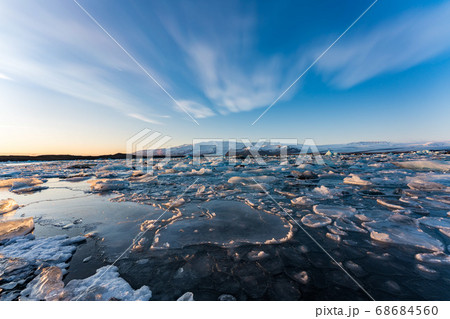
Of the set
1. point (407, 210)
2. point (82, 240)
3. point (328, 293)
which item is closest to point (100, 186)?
point (82, 240)

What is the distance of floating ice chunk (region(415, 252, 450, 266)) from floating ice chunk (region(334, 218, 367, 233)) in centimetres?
70

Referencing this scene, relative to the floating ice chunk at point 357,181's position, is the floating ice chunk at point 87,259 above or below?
below

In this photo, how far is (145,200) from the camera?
15.4 ft

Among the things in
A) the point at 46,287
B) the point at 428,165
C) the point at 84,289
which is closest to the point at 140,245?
the point at 84,289

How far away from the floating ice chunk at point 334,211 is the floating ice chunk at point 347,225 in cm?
22

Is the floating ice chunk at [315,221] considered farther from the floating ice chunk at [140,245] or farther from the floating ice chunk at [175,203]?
the floating ice chunk at [175,203]

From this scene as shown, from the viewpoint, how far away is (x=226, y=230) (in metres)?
2.74

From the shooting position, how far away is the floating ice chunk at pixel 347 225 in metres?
2.64

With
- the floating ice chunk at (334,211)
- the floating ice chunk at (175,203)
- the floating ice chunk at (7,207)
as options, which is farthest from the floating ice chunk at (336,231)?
the floating ice chunk at (7,207)

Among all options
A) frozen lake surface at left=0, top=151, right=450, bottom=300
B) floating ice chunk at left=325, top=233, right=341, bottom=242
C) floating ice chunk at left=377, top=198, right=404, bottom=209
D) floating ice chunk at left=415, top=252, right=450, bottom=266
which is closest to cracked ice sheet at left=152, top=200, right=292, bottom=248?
frozen lake surface at left=0, top=151, right=450, bottom=300

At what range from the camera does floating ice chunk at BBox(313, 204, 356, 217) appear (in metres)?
3.22

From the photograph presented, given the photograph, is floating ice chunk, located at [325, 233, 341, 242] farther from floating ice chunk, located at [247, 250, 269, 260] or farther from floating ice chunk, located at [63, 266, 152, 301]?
floating ice chunk, located at [63, 266, 152, 301]
